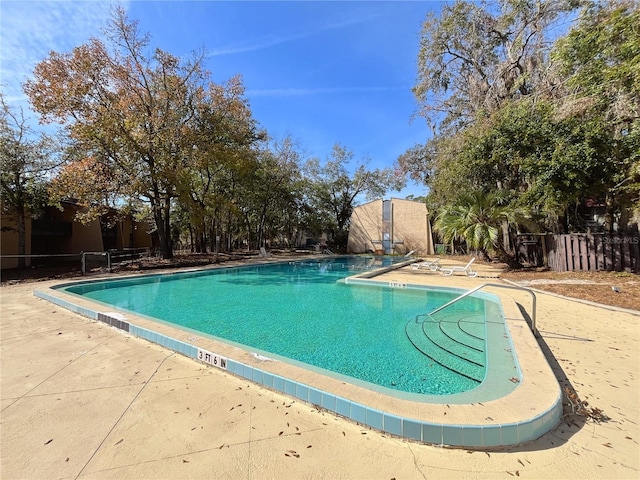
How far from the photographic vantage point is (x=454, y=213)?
36.7 ft

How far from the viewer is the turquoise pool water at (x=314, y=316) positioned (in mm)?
3629

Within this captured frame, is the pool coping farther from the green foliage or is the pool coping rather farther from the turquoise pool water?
the green foliage

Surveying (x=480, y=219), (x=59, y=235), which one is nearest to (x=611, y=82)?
(x=480, y=219)

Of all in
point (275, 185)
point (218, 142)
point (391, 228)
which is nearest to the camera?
point (218, 142)

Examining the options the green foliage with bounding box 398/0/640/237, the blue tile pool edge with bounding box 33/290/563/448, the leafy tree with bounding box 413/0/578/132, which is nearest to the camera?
the blue tile pool edge with bounding box 33/290/563/448

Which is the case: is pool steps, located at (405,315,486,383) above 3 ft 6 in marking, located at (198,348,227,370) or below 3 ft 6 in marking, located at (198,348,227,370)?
below

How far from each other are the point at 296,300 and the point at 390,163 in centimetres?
2126

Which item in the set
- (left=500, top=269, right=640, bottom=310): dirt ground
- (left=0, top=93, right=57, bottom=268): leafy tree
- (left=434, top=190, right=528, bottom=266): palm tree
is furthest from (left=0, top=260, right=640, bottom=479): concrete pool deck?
(left=0, top=93, right=57, bottom=268): leafy tree

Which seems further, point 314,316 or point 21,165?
point 21,165

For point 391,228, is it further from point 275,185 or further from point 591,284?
point 591,284

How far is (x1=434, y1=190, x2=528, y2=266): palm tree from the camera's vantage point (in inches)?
391

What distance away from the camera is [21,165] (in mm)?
11664

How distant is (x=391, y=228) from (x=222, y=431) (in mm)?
23055

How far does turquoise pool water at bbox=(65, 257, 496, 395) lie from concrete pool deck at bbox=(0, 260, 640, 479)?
2.56 feet
